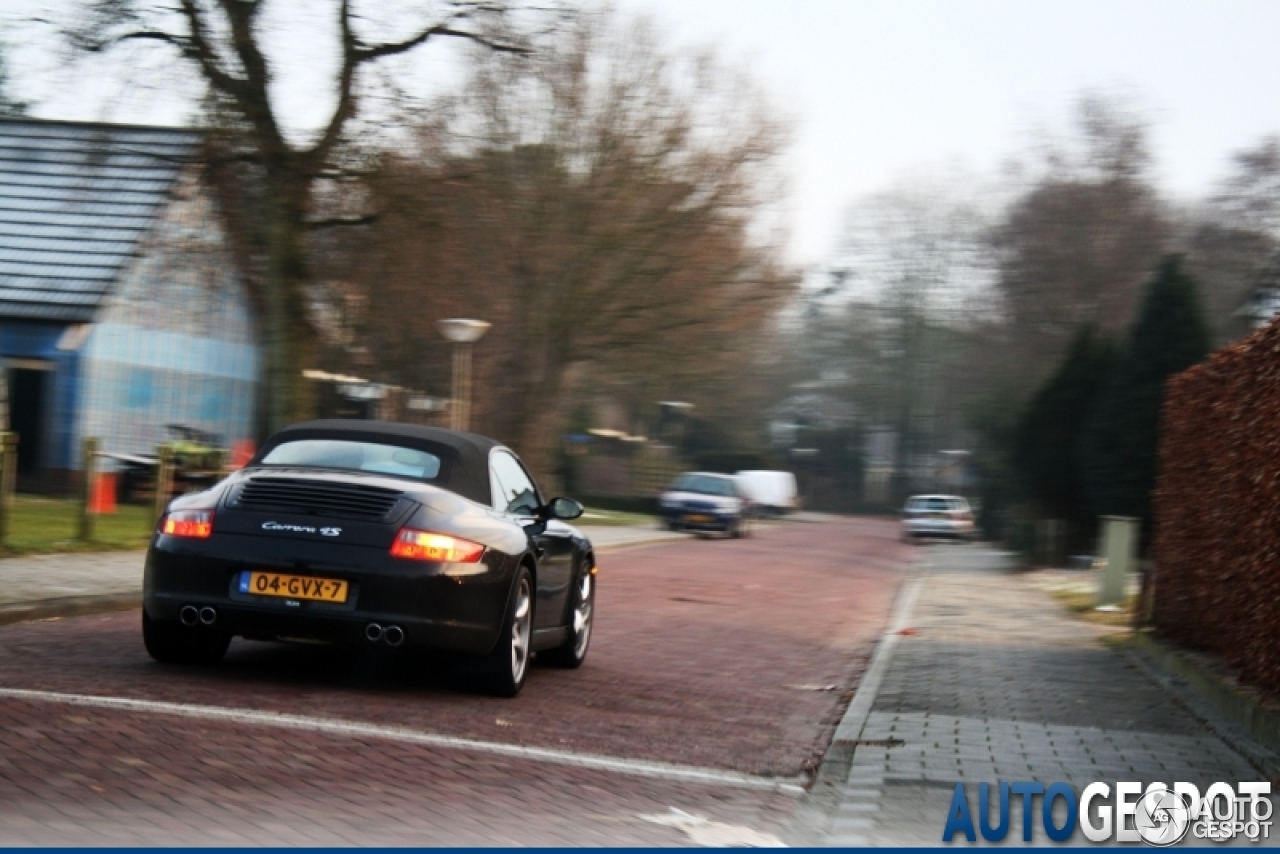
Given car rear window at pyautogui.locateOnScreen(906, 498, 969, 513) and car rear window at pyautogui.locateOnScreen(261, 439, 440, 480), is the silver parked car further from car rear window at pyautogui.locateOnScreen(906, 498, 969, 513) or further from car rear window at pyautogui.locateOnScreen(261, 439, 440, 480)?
car rear window at pyautogui.locateOnScreen(261, 439, 440, 480)

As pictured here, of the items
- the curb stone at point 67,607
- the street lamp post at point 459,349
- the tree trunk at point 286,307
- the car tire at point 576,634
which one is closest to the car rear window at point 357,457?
the car tire at point 576,634

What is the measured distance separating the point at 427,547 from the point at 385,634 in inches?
19.2

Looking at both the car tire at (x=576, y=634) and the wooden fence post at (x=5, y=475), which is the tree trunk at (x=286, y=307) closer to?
the wooden fence post at (x=5, y=475)

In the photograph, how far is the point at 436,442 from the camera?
9.45m

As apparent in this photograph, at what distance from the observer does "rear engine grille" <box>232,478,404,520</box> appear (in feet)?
27.6

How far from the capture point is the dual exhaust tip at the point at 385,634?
27.1ft

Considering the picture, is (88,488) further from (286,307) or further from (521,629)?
(521,629)


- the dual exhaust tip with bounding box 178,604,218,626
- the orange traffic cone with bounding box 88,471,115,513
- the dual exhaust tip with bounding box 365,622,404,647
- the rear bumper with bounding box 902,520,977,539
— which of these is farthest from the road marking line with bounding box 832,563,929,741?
A: the rear bumper with bounding box 902,520,977,539

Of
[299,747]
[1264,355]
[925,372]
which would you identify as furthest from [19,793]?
[925,372]

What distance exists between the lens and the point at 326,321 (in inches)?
1346

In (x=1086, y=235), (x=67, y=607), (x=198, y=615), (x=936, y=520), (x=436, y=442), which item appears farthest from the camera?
(x=936, y=520)

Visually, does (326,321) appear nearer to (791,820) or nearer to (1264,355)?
(1264,355)

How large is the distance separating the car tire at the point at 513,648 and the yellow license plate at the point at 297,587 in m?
0.93

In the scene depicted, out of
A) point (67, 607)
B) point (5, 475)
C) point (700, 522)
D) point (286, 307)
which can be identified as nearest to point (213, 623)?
point (67, 607)
